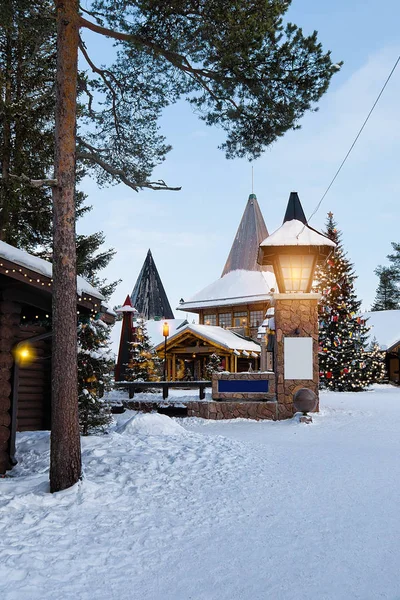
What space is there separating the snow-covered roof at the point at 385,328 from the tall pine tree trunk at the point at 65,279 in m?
25.2

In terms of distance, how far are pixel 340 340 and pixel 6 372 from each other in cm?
1954

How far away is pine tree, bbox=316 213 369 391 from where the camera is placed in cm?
2411

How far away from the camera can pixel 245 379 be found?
13742mm

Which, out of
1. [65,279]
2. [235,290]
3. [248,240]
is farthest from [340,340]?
[65,279]

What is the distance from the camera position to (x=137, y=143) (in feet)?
33.6

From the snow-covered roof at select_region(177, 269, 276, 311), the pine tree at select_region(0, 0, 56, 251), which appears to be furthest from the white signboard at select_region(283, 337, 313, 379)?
the snow-covered roof at select_region(177, 269, 276, 311)

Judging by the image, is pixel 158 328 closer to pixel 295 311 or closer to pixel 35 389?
pixel 295 311

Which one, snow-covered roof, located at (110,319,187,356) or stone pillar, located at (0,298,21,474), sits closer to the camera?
stone pillar, located at (0,298,21,474)

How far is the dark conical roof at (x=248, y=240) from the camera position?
1225 inches

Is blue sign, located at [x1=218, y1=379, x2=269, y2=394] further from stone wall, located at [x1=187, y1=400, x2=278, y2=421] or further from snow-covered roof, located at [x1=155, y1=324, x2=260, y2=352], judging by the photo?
snow-covered roof, located at [x1=155, y1=324, x2=260, y2=352]

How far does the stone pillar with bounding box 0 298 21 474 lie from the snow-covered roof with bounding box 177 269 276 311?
68.6 ft

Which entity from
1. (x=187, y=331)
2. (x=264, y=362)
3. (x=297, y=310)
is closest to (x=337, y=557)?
(x=297, y=310)

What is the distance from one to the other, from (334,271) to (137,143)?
17833 millimetres

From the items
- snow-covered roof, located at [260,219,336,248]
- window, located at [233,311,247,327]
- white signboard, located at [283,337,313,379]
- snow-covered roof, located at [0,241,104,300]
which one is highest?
snow-covered roof, located at [260,219,336,248]
